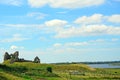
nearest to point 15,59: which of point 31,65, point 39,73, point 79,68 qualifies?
point 31,65

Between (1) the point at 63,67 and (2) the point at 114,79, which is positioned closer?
(2) the point at 114,79

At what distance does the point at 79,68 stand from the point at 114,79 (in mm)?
41870

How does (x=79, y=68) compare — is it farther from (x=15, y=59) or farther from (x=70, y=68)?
(x=15, y=59)

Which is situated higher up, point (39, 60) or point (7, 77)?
point (39, 60)

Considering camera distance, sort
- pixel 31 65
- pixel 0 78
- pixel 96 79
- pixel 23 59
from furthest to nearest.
Answer: 1. pixel 23 59
2. pixel 31 65
3. pixel 96 79
4. pixel 0 78

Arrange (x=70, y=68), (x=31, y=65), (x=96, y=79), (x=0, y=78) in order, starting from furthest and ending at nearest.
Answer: (x=70, y=68) < (x=31, y=65) < (x=96, y=79) < (x=0, y=78)

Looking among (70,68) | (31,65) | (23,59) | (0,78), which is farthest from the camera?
(23,59)

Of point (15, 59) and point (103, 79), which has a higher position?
point (15, 59)

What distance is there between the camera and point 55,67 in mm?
135000

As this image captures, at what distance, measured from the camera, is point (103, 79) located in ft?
301

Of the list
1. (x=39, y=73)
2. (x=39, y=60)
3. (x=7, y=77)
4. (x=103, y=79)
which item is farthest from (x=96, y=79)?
(x=39, y=60)

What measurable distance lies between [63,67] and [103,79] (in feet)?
146

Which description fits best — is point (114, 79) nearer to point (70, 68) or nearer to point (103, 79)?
point (103, 79)

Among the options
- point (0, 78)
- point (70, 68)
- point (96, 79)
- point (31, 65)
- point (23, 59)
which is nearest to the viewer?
point (0, 78)
